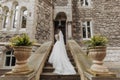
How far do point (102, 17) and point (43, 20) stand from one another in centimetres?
527

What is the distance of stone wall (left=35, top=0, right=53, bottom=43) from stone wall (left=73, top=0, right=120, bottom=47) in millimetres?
2396

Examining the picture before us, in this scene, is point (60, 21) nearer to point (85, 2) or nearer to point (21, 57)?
point (85, 2)

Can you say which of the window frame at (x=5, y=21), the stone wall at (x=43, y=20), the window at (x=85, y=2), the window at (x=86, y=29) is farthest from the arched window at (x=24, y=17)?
the window at (x=85, y=2)

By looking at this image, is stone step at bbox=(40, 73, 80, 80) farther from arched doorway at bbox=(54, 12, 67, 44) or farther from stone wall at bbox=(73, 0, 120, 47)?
arched doorway at bbox=(54, 12, 67, 44)

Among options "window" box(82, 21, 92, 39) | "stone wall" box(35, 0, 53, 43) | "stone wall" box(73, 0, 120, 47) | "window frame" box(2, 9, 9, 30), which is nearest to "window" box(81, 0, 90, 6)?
"stone wall" box(73, 0, 120, 47)

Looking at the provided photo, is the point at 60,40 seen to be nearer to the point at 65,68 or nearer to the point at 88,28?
the point at 65,68

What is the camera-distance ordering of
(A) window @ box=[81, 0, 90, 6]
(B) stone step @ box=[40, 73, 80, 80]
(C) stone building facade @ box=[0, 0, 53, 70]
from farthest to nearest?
(A) window @ box=[81, 0, 90, 6] → (C) stone building facade @ box=[0, 0, 53, 70] → (B) stone step @ box=[40, 73, 80, 80]

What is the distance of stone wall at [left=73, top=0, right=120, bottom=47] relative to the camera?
40.2ft

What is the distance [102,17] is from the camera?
1262 centimetres

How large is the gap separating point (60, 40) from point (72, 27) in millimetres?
4902

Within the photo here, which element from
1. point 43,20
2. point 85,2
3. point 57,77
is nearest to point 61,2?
point 85,2

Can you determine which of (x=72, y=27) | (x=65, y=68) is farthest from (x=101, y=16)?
(x=65, y=68)

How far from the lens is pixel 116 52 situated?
37.7ft

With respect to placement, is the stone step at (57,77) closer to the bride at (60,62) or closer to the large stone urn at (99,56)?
the bride at (60,62)
